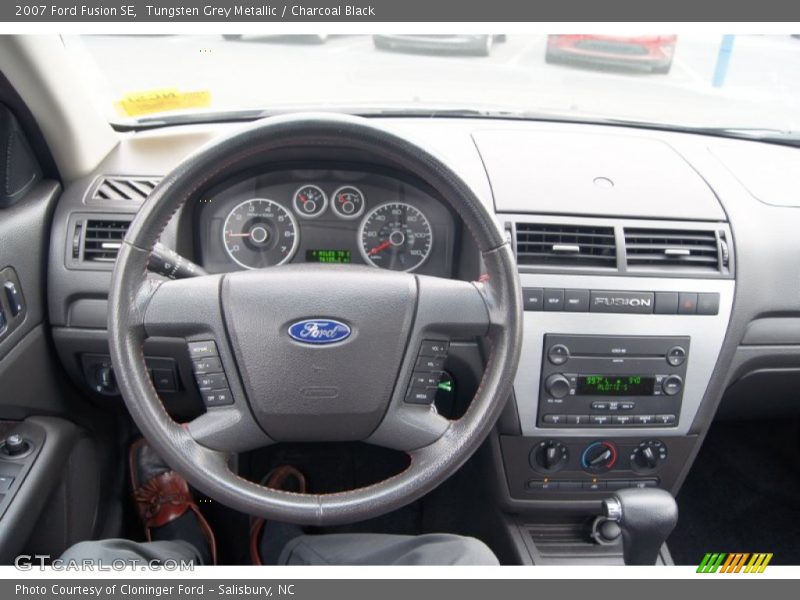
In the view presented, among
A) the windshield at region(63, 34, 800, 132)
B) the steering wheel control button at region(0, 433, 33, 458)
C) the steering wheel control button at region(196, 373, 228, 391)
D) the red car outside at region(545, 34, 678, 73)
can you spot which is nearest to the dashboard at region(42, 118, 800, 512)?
the steering wheel control button at region(0, 433, 33, 458)

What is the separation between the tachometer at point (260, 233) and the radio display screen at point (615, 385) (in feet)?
2.45

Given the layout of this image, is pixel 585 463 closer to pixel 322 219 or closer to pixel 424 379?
pixel 424 379

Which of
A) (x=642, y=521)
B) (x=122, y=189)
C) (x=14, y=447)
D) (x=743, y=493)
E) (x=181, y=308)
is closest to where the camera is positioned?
(x=181, y=308)

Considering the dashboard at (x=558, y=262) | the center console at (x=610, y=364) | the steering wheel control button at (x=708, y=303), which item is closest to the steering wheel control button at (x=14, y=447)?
the dashboard at (x=558, y=262)

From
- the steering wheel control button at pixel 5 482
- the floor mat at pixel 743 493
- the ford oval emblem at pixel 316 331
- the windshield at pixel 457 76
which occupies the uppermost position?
the windshield at pixel 457 76

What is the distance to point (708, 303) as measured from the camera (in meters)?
1.61

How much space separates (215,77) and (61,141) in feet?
1.96

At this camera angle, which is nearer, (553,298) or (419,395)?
(419,395)

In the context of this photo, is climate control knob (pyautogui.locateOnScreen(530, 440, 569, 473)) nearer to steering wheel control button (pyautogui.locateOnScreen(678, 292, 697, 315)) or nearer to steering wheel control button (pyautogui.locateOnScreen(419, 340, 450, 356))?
steering wheel control button (pyautogui.locateOnScreen(678, 292, 697, 315))

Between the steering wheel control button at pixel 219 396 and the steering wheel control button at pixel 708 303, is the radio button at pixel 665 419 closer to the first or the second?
the steering wheel control button at pixel 708 303

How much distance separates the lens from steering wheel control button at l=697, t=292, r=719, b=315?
5.26ft

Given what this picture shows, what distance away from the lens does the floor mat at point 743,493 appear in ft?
7.22

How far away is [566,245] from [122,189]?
3.47 feet

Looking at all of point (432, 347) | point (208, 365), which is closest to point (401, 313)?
point (432, 347)
